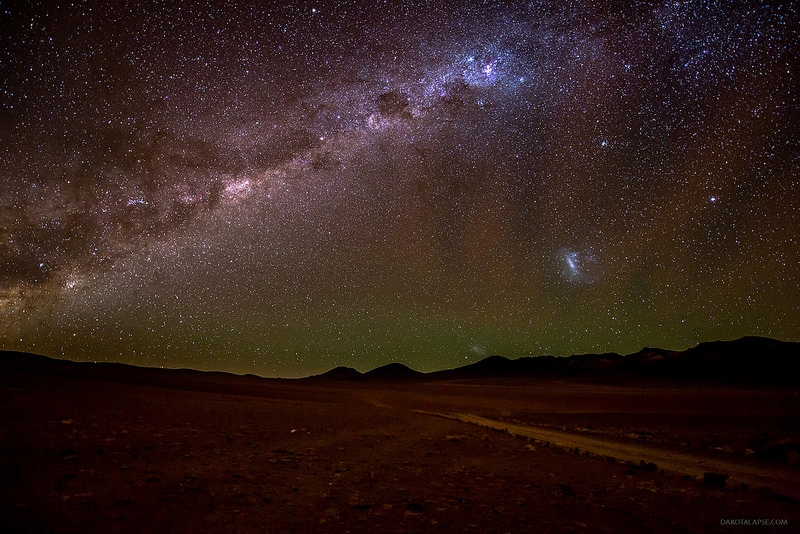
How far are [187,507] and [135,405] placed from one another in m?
13.9

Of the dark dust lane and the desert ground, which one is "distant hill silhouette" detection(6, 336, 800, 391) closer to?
the desert ground

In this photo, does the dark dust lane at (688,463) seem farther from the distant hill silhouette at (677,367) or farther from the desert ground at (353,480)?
the distant hill silhouette at (677,367)

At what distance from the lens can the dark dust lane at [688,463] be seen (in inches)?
330

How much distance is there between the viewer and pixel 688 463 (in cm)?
1039

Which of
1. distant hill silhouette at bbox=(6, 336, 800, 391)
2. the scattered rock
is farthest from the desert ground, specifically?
distant hill silhouette at bbox=(6, 336, 800, 391)

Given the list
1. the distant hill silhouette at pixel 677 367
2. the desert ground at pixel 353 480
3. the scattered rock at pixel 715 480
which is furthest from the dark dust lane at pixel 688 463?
the distant hill silhouette at pixel 677 367

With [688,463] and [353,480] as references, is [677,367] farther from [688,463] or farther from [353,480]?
[353,480]

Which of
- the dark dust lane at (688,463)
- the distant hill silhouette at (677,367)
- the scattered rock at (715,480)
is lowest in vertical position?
the distant hill silhouette at (677,367)

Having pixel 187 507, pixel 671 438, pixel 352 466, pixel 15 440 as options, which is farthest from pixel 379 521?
pixel 671 438

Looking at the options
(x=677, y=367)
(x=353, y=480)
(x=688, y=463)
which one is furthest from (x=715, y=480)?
(x=677, y=367)

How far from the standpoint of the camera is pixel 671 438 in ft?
50.2

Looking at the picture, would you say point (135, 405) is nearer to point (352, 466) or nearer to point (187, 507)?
point (352, 466)

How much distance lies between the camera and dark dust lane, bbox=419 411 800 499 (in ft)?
27.5

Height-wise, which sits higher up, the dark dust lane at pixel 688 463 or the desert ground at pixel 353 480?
the desert ground at pixel 353 480
